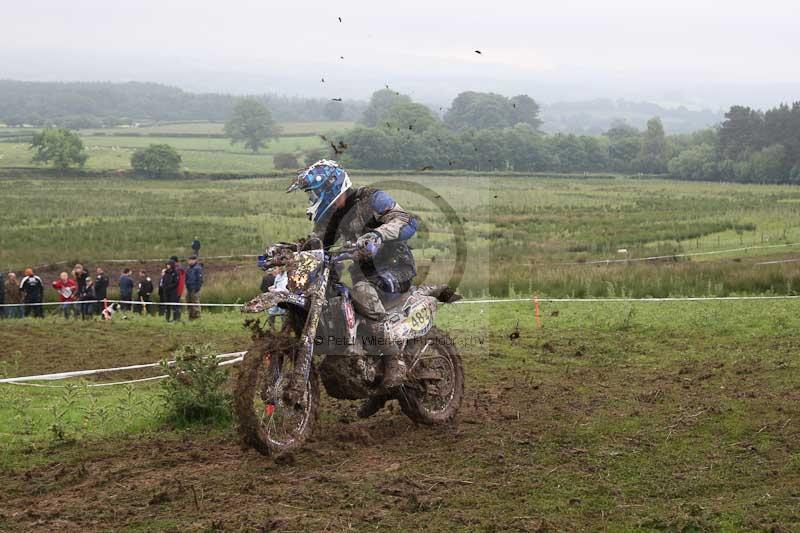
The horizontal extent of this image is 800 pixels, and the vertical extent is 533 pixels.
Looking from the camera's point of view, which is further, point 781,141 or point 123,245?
point 781,141

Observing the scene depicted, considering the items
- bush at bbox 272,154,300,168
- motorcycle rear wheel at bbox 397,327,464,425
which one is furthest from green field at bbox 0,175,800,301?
bush at bbox 272,154,300,168

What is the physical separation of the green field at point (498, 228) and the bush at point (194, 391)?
10.4ft

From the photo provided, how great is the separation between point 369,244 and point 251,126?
120987 mm

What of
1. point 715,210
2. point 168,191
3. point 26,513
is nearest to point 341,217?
point 26,513

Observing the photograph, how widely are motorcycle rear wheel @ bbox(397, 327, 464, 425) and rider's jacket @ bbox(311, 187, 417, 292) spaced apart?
783 mm

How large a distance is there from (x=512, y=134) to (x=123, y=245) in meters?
39.3

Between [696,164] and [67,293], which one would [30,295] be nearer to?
[67,293]

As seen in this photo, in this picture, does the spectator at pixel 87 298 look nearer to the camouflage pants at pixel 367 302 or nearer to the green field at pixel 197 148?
the camouflage pants at pixel 367 302

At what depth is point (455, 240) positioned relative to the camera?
3941 centimetres

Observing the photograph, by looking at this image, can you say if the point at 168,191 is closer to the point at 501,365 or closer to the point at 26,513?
the point at 501,365

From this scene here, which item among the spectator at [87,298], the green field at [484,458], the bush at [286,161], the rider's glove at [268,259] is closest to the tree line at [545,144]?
the bush at [286,161]

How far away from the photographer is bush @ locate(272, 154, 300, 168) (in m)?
98.7

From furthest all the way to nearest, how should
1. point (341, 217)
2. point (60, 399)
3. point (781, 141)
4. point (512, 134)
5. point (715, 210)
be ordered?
point (781, 141)
point (512, 134)
point (715, 210)
point (60, 399)
point (341, 217)

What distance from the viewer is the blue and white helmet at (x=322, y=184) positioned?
9.62m
